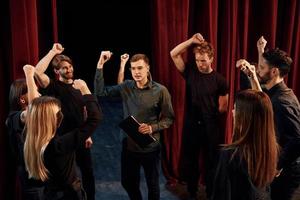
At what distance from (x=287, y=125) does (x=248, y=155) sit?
0.65m

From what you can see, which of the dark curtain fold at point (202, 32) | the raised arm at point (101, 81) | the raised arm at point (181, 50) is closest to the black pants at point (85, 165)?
the raised arm at point (101, 81)

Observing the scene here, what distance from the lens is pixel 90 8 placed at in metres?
5.95

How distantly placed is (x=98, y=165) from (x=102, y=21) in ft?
7.51

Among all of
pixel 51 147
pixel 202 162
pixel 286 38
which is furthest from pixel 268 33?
pixel 51 147

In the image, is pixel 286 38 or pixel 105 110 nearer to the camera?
pixel 286 38

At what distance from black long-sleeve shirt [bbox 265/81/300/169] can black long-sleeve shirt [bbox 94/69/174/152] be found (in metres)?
0.93

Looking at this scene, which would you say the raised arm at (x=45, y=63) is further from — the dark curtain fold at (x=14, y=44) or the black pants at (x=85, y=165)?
the black pants at (x=85, y=165)

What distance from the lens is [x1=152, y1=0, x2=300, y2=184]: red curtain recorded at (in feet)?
13.1

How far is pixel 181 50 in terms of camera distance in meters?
3.70

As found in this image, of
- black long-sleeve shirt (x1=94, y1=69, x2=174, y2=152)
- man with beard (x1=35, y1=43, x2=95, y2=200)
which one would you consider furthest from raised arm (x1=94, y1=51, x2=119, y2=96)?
man with beard (x1=35, y1=43, x2=95, y2=200)

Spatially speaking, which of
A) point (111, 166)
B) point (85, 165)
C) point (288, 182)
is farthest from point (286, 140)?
point (111, 166)

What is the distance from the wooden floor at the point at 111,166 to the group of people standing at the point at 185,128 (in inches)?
8.2

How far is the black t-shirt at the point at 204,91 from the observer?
3.65 m

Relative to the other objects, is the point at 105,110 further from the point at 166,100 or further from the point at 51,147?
the point at 51,147
